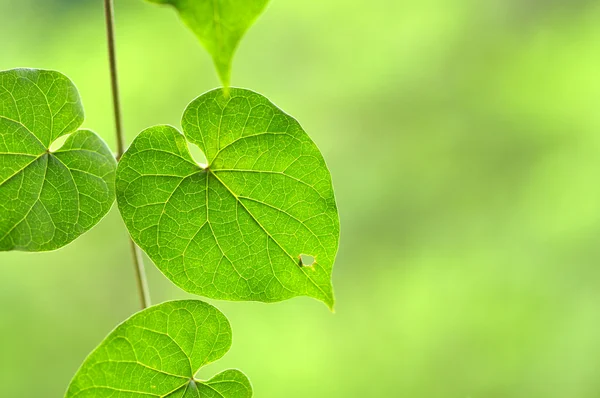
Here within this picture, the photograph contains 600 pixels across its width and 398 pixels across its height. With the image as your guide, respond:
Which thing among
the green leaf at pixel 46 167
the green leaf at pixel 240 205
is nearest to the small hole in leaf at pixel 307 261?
the green leaf at pixel 240 205

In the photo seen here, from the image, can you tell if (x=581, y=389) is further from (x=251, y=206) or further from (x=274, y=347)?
(x=251, y=206)

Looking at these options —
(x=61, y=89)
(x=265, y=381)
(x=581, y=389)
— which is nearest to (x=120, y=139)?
(x=61, y=89)

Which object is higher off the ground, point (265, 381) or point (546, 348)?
point (546, 348)

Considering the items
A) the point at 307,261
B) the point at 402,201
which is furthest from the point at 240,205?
the point at 402,201

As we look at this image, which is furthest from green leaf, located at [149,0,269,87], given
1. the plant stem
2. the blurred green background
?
the blurred green background

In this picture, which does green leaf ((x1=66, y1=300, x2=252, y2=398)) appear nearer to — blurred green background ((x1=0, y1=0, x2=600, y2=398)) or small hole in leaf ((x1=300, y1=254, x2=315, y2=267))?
small hole in leaf ((x1=300, y1=254, x2=315, y2=267))

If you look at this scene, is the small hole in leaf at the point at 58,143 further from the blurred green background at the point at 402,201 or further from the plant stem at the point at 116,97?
the blurred green background at the point at 402,201
